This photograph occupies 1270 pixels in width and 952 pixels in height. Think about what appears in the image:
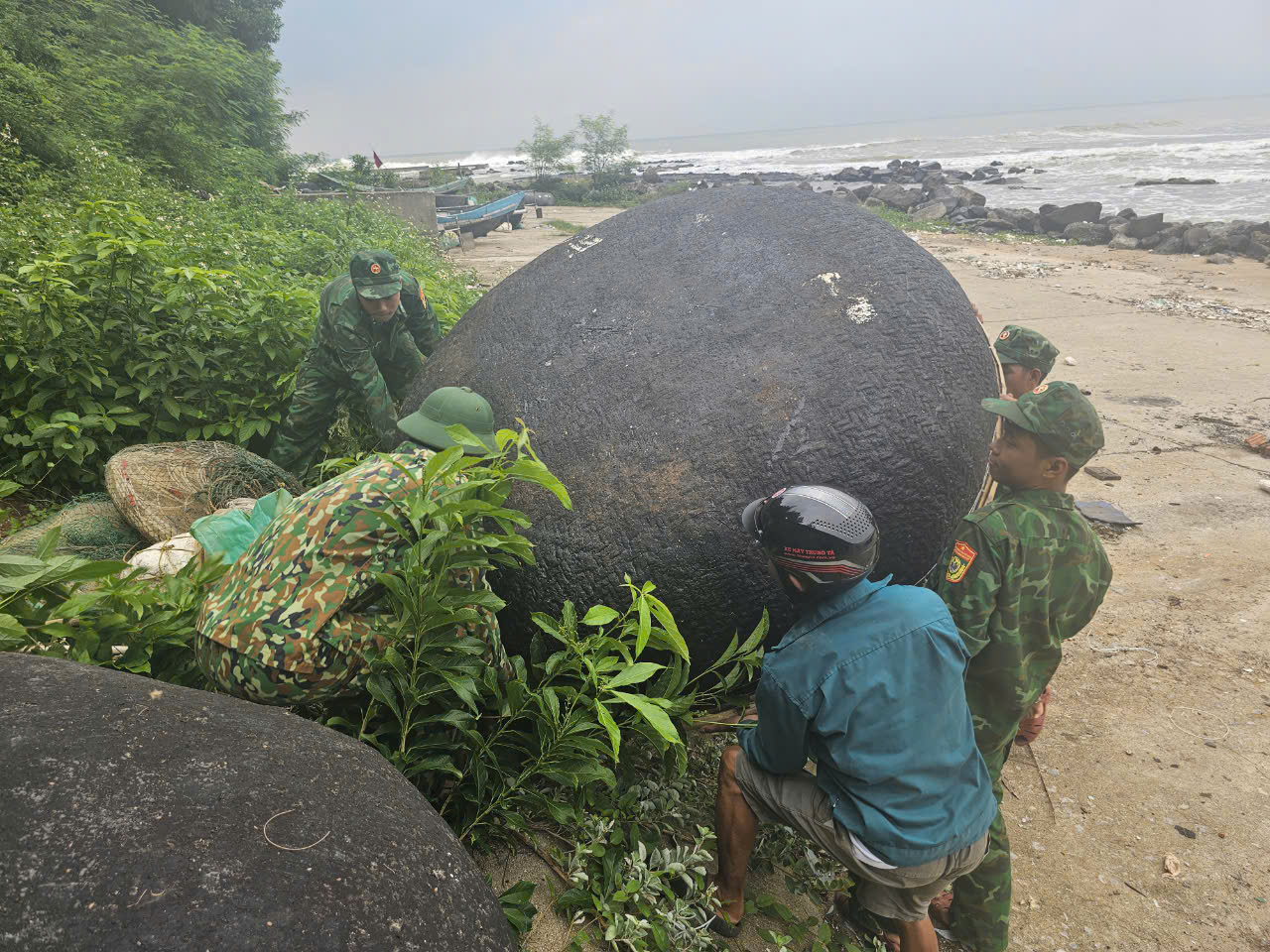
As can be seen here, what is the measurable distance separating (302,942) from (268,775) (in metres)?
0.31

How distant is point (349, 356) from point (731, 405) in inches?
84.3

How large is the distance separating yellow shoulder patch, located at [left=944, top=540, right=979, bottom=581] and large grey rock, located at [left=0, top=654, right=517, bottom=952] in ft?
4.77

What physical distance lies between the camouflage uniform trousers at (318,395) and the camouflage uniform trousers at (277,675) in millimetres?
2162

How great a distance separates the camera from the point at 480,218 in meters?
18.9

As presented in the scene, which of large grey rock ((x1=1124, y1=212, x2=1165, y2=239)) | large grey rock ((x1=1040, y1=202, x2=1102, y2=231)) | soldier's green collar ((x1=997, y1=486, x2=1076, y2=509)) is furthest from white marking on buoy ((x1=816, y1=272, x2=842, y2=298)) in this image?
large grey rock ((x1=1040, y1=202, x2=1102, y2=231))

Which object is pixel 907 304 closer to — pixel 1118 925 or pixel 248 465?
pixel 1118 925

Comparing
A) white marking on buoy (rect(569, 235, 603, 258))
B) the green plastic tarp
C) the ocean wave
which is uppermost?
white marking on buoy (rect(569, 235, 603, 258))

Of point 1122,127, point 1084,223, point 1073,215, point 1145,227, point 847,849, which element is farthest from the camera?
point 1122,127

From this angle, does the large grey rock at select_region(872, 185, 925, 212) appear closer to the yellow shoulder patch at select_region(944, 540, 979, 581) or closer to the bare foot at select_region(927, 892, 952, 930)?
the yellow shoulder patch at select_region(944, 540, 979, 581)

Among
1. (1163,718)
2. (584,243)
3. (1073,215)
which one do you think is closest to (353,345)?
(584,243)

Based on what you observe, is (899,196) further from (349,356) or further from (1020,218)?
(349,356)

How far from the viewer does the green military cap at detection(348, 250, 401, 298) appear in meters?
3.89

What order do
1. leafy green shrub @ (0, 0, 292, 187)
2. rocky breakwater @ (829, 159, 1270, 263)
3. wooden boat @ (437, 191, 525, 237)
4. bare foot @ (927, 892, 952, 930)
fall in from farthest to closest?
wooden boat @ (437, 191, 525, 237) < rocky breakwater @ (829, 159, 1270, 263) < leafy green shrub @ (0, 0, 292, 187) < bare foot @ (927, 892, 952, 930)

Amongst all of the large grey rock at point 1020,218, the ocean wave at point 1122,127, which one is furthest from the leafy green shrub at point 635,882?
the ocean wave at point 1122,127
